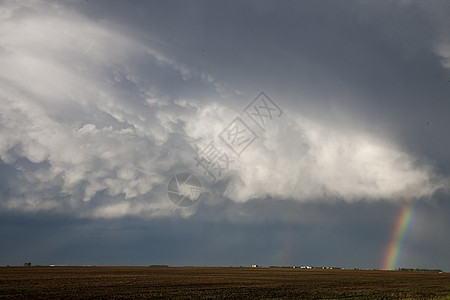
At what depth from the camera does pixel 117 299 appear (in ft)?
151

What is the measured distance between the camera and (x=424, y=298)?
5100 cm

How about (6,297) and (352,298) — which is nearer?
(6,297)

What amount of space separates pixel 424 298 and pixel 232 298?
25.8m

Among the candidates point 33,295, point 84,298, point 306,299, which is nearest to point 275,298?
point 306,299

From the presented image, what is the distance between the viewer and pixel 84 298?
46.2 m

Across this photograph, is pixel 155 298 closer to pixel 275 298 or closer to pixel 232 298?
pixel 232 298

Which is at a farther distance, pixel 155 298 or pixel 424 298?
pixel 424 298

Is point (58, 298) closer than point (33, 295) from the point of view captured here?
Yes

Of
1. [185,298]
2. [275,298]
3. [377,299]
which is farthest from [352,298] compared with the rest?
[185,298]

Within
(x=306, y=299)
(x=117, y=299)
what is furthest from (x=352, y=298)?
(x=117, y=299)

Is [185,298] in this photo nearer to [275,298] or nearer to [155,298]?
[155,298]

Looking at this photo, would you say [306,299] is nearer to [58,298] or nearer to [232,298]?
[232,298]

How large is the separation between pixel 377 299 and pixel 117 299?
1290 inches

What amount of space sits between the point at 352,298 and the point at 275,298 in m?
10.7
